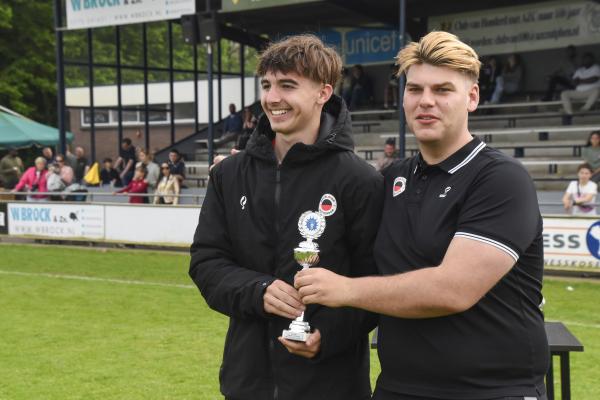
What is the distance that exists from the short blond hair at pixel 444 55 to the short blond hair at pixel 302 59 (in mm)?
392

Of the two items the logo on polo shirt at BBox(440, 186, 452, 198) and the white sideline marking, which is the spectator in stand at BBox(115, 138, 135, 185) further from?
the logo on polo shirt at BBox(440, 186, 452, 198)

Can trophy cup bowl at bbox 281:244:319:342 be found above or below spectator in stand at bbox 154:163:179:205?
above

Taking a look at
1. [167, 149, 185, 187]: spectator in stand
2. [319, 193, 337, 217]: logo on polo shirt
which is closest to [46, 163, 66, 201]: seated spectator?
[167, 149, 185, 187]: spectator in stand

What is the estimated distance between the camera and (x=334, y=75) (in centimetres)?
283

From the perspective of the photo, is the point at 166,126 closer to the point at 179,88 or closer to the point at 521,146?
the point at 179,88

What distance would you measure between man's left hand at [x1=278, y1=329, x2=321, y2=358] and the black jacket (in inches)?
1.1

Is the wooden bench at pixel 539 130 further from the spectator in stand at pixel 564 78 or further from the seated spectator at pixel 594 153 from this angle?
the seated spectator at pixel 594 153

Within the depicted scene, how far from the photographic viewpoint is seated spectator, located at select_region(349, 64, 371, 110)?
888 inches

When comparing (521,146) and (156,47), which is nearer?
(521,146)

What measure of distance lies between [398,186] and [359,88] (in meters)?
20.5

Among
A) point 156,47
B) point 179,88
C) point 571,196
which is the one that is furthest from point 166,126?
point 571,196

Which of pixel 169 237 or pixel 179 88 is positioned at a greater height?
pixel 179 88

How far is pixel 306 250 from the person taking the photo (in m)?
2.57

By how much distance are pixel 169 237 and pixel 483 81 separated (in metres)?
9.04
